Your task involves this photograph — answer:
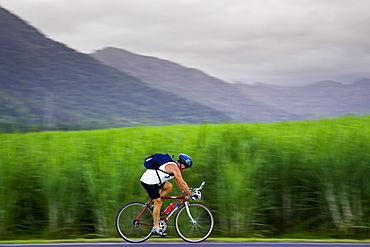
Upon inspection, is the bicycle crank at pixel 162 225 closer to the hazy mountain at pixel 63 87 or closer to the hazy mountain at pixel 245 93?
the hazy mountain at pixel 245 93

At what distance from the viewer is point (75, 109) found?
86875mm

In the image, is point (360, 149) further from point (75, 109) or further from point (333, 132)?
point (75, 109)

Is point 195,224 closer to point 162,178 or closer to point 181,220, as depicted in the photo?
point 181,220

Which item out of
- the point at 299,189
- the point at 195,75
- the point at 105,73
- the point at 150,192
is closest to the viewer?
the point at 150,192

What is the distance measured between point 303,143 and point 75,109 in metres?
79.5

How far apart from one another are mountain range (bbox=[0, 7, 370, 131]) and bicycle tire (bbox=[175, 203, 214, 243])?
1906 inches

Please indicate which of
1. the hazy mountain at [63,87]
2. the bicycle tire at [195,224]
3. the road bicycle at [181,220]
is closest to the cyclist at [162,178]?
the road bicycle at [181,220]

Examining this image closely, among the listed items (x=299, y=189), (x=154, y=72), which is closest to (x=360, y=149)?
(x=299, y=189)

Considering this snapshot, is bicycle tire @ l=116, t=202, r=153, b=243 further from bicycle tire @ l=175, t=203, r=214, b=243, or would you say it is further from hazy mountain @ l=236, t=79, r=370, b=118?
hazy mountain @ l=236, t=79, r=370, b=118

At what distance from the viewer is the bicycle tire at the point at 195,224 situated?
316 inches

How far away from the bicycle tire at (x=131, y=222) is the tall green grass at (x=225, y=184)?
2.88ft

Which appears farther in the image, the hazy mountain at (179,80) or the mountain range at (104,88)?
the hazy mountain at (179,80)

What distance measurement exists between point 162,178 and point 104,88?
9735 cm

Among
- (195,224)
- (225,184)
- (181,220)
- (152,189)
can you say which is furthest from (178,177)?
(225,184)
